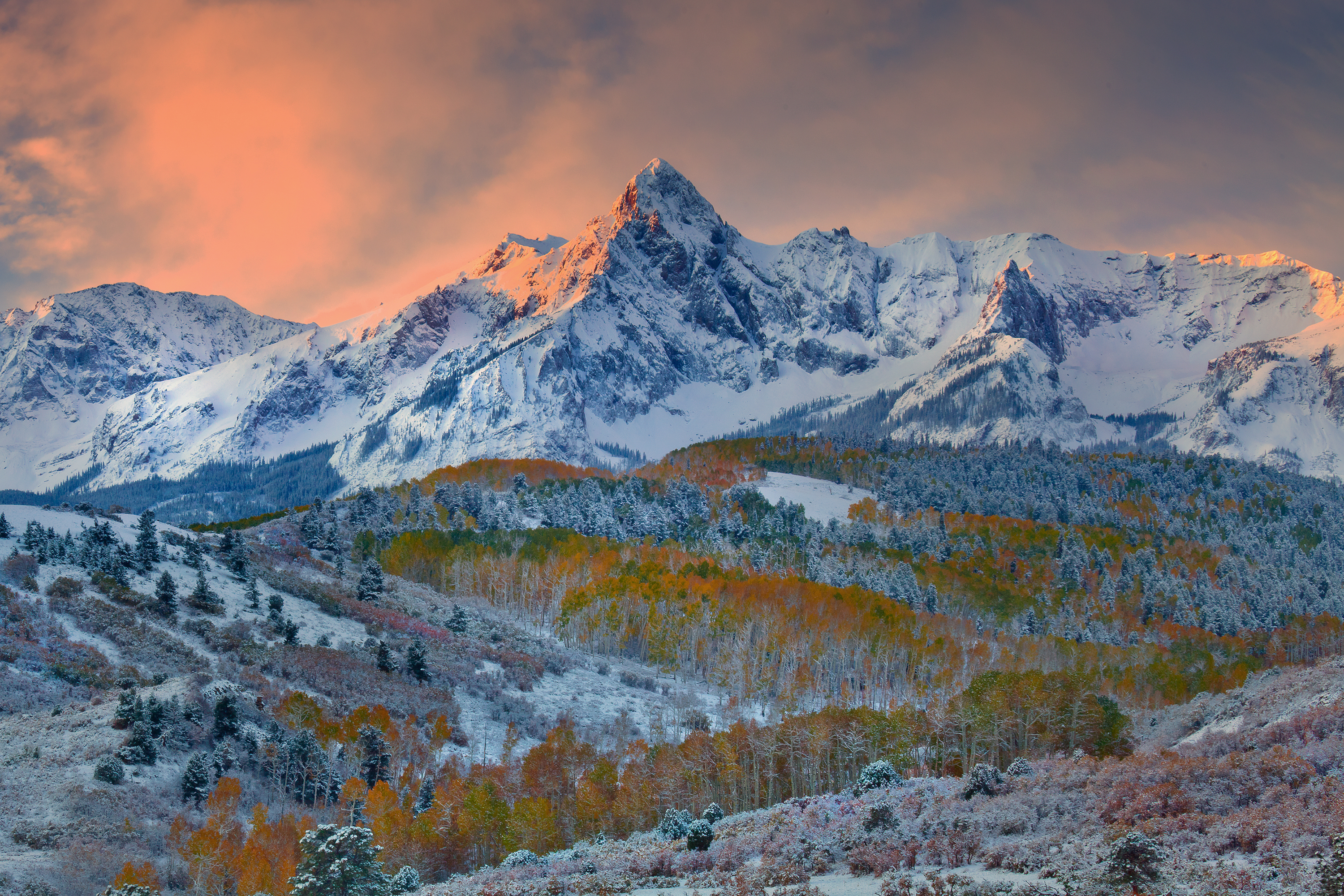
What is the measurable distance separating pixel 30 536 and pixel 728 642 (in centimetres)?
7064

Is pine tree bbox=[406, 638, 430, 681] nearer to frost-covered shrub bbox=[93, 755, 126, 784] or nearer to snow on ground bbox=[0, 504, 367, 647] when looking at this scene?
snow on ground bbox=[0, 504, 367, 647]

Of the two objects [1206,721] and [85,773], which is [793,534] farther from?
[85,773]

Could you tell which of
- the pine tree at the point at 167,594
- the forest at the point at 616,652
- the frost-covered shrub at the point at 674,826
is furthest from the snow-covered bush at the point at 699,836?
the pine tree at the point at 167,594

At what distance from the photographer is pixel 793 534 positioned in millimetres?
155750

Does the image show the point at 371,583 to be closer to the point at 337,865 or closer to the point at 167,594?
the point at 167,594

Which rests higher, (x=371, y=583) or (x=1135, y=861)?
(x=371, y=583)

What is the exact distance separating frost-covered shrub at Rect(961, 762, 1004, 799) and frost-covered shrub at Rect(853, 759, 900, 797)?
7008 millimetres

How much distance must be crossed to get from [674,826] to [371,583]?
212 ft

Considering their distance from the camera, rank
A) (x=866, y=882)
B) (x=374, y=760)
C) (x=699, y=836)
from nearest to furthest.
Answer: (x=866, y=882) < (x=699, y=836) < (x=374, y=760)

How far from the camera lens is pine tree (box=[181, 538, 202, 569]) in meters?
77.6

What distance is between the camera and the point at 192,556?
78.0 m

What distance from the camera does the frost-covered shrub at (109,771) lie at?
3788 cm

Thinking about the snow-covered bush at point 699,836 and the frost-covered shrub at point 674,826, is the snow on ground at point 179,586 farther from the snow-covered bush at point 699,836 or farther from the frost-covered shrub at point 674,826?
the snow-covered bush at point 699,836

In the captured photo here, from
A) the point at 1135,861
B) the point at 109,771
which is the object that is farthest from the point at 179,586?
the point at 1135,861
